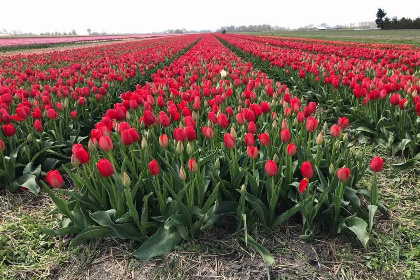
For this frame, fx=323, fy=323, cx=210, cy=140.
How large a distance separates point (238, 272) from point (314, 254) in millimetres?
576

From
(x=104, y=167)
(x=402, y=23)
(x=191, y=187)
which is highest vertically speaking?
(x=402, y=23)

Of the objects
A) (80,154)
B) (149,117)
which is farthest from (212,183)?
(80,154)

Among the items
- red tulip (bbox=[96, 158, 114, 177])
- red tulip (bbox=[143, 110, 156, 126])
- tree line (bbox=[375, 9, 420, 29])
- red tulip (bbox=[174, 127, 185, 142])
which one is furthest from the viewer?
tree line (bbox=[375, 9, 420, 29])

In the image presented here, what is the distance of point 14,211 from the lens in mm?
3057

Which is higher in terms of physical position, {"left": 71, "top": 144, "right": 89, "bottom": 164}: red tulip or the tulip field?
{"left": 71, "top": 144, "right": 89, "bottom": 164}: red tulip

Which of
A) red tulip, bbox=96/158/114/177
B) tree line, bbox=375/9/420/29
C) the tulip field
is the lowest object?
the tulip field

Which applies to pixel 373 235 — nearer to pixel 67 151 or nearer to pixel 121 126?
pixel 121 126

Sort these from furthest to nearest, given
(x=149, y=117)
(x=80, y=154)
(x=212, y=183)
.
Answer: (x=149, y=117) → (x=212, y=183) → (x=80, y=154)

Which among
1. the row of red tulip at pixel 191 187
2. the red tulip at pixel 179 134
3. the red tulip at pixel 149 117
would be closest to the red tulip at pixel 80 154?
the row of red tulip at pixel 191 187

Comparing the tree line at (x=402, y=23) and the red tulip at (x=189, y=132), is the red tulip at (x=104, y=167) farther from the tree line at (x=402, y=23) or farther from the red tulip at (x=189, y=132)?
the tree line at (x=402, y=23)

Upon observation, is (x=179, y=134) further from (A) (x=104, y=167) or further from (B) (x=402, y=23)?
(B) (x=402, y=23)

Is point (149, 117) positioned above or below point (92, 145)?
above

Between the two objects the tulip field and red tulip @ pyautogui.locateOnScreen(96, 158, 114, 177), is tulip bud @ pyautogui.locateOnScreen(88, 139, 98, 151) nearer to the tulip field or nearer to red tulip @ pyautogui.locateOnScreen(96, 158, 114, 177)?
the tulip field

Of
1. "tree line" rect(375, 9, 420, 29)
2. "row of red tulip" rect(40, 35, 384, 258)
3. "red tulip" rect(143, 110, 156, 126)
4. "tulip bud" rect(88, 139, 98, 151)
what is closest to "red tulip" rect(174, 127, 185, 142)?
"row of red tulip" rect(40, 35, 384, 258)
